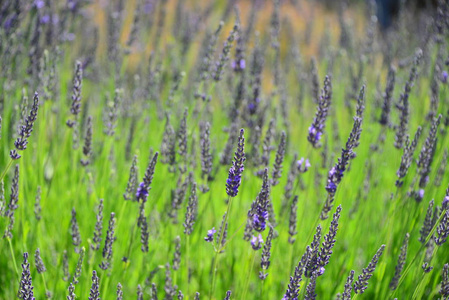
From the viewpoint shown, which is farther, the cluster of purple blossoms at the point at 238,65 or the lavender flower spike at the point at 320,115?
the cluster of purple blossoms at the point at 238,65

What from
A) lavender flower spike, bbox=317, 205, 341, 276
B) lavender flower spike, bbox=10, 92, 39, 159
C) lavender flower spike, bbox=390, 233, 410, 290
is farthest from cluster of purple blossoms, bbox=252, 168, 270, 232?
lavender flower spike, bbox=10, 92, 39, 159

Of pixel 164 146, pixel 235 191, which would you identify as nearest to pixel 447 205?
pixel 235 191

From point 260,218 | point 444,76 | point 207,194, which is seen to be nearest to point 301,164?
point 260,218

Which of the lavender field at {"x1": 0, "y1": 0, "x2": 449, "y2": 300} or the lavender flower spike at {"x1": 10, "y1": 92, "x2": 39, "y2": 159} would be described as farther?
the lavender field at {"x1": 0, "y1": 0, "x2": 449, "y2": 300}

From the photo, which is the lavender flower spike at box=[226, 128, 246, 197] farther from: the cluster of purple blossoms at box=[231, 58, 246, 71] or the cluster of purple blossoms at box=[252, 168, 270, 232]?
the cluster of purple blossoms at box=[231, 58, 246, 71]

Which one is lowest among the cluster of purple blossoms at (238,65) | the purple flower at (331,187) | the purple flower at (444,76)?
the purple flower at (331,187)

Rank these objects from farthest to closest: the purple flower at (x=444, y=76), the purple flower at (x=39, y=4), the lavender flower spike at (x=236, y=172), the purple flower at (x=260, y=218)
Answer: the purple flower at (x=39, y=4)
the purple flower at (x=444, y=76)
the purple flower at (x=260, y=218)
the lavender flower spike at (x=236, y=172)

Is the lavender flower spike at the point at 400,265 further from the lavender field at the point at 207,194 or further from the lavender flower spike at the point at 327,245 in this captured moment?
the lavender flower spike at the point at 327,245

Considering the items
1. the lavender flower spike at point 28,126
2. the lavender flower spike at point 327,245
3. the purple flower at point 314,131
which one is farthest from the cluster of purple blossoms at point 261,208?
the lavender flower spike at point 28,126

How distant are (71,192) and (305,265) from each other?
1626 mm

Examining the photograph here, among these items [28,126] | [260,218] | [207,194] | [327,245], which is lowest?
[327,245]

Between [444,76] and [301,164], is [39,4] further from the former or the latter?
[444,76]

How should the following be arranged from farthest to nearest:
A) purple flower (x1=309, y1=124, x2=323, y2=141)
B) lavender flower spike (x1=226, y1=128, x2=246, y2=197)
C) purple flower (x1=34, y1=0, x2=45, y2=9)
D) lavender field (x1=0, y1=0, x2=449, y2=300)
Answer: purple flower (x1=34, y1=0, x2=45, y2=9)
purple flower (x1=309, y1=124, x2=323, y2=141)
lavender field (x1=0, y1=0, x2=449, y2=300)
lavender flower spike (x1=226, y1=128, x2=246, y2=197)

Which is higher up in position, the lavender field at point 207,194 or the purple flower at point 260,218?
the lavender field at point 207,194
